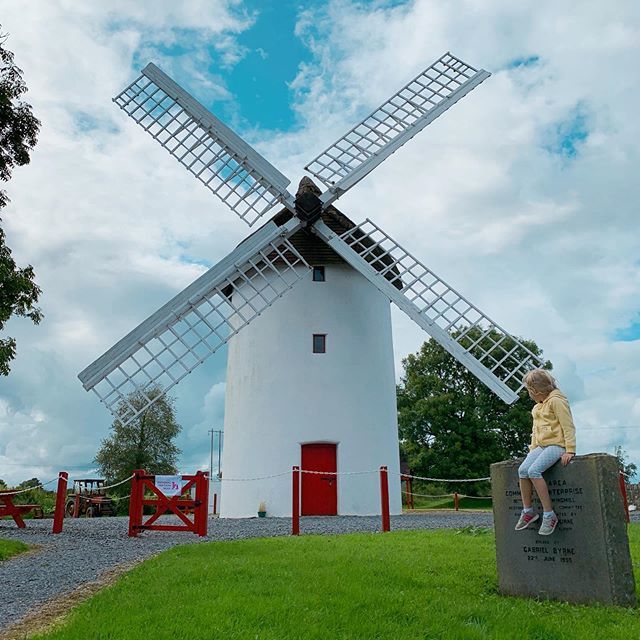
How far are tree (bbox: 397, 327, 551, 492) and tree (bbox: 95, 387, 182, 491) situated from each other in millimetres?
12209

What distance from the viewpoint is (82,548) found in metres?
10.3

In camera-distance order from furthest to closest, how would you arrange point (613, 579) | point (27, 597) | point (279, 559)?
point (279, 559) → point (27, 597) → point (613, 579)

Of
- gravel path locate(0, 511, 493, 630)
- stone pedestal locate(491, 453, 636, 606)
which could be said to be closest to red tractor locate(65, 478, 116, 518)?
gravel path locate(0, 511, 493, 630)

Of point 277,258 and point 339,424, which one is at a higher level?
point 277,258

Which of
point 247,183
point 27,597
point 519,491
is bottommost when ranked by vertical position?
point 27,597

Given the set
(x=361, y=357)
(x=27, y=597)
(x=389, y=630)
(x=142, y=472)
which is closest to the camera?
(x=389, y=630)

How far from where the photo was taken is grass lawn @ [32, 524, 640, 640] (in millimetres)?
4375

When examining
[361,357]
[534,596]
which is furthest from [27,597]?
[361,357]

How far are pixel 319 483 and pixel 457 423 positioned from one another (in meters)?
13.9

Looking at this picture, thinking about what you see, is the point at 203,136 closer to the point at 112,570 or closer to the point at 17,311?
the point at 17,311

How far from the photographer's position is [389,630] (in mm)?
4414

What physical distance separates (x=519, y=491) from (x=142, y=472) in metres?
8.07

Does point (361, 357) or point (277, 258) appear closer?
point (277, 258)

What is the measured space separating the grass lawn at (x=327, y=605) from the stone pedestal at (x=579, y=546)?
0.66ft
